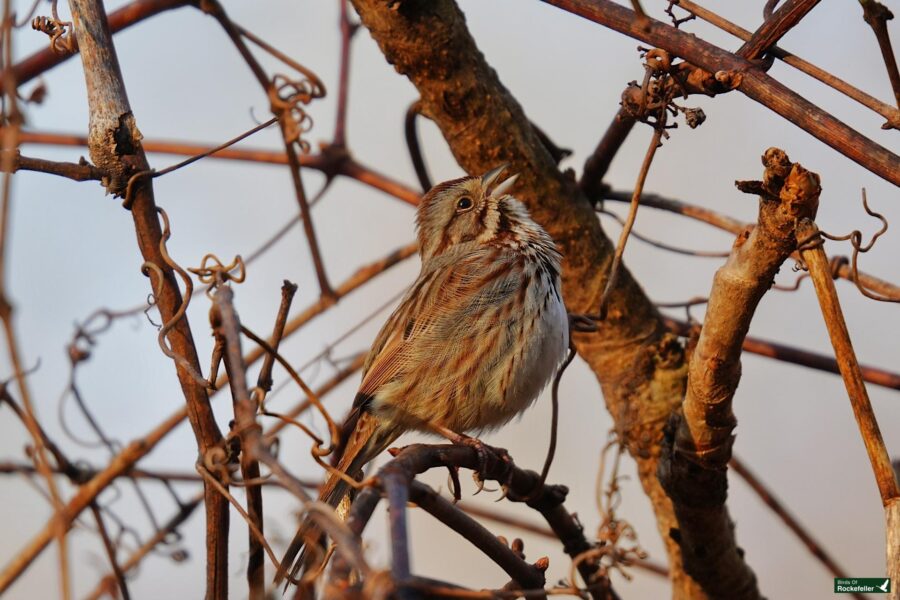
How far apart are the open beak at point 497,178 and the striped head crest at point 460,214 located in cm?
4

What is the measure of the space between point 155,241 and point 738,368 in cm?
131

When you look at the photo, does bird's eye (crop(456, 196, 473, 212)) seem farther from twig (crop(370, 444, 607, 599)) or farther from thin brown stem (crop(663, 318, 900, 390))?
twig (crop(370, 444, 607, 599))

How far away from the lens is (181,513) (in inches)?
125

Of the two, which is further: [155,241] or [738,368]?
[738,368]

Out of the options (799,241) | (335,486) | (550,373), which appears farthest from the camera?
(550,373)

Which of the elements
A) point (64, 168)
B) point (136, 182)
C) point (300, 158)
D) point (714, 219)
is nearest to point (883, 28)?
point (714, 219)

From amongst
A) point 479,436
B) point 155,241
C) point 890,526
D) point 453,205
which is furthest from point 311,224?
point 890,526

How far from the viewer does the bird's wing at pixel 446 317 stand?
310 centimetres

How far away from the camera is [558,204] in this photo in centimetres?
328

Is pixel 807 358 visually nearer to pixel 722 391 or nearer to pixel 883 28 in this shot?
pixel 722 391

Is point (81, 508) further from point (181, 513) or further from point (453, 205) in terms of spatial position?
point (453, 205)

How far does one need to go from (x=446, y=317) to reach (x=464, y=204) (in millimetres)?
562

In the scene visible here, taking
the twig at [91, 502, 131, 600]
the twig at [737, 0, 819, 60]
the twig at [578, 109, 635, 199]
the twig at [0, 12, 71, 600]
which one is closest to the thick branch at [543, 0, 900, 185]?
the twig at [737, 0, 819, 60]

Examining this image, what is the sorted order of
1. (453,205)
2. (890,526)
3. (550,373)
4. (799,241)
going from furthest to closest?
1. (453,205)
2. (550,373)
3. (799,241)
4. (890,526)
